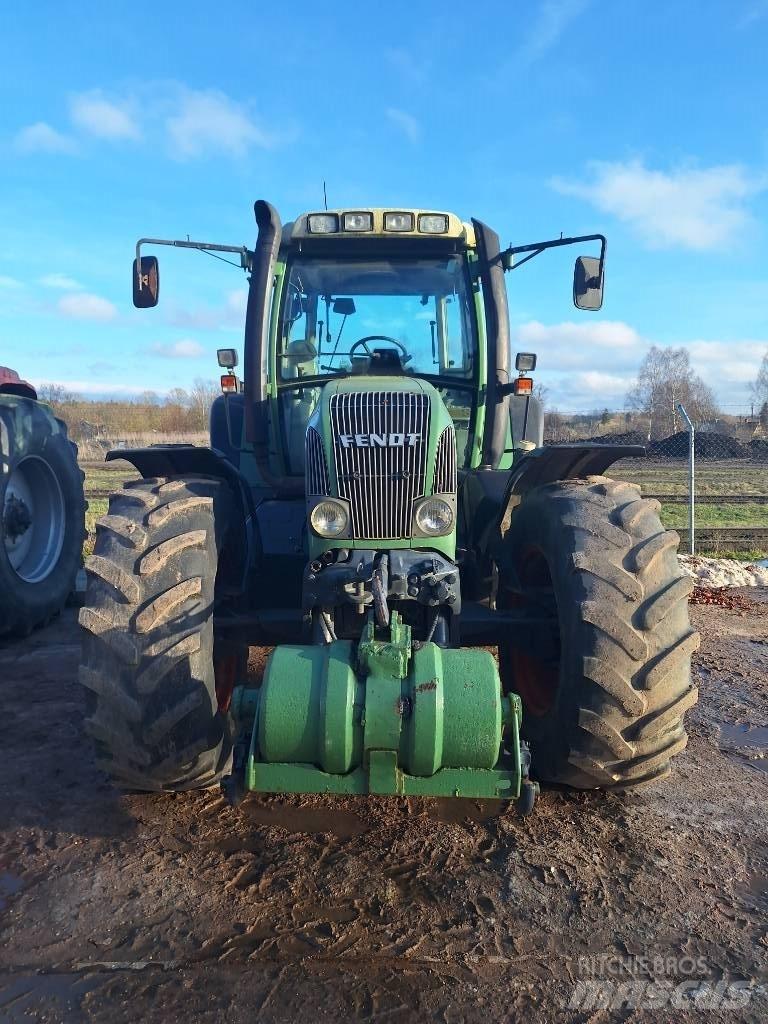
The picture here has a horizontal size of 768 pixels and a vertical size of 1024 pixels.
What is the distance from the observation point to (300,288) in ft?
15.2

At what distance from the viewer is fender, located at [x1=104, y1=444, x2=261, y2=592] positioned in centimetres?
372

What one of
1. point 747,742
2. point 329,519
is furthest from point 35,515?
point 747,742

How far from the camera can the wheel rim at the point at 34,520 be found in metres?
6.46

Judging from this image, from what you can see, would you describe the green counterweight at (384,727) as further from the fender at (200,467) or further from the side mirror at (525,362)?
the side mirror at (525,362)

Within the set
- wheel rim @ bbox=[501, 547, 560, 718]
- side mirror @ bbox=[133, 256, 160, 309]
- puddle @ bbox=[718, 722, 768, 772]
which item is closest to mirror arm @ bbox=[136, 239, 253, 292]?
side mirror @ bbox=[133, 256, 160, 309]

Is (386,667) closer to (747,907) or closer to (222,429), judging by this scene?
(747,907)

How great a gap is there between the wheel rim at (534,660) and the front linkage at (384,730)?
110 centimetres

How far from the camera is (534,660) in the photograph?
4047 millimetres

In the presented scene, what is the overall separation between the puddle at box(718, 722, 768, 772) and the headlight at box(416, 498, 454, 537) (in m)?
2.11

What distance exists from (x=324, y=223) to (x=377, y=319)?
2.16 feet

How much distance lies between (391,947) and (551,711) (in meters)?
1.19

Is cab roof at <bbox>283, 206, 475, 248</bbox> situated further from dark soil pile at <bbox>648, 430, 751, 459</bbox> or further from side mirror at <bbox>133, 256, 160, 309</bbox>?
dark soil pile at <bbox>648, 430, 751, 459</bbox>

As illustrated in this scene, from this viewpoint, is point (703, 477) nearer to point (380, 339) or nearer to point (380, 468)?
point (380, 339)

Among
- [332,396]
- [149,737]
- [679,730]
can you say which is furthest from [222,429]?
[679,730]
